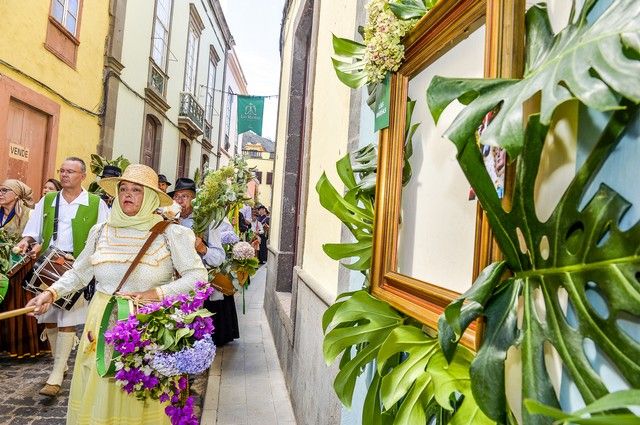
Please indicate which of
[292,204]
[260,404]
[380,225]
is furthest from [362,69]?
[292,204]

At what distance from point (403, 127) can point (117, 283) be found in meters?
2.02

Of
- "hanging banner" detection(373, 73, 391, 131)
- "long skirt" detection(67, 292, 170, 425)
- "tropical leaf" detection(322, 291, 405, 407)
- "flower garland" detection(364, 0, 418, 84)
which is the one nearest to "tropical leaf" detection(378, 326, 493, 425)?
"tropical leaf" detection(322, 291, 405, 407)

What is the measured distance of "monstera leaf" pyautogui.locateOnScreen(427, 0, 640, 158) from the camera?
55 cm

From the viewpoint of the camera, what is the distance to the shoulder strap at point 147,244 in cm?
264

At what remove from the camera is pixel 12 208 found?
4.73 metres

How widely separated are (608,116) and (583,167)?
0.08 meters

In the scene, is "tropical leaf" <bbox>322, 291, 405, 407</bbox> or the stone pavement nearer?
"tropical leaf" <bbox>322, 291, 405, 407</bbox>

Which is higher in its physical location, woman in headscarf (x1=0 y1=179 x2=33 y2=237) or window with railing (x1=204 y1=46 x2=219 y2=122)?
window with railing (x1=204 y1=46 x2=219 y2=122)

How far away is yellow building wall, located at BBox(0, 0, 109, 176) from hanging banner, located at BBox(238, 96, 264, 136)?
5.71 m

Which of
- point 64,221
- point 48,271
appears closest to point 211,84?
point 64,221

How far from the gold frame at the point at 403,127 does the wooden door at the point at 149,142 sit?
11764 mm

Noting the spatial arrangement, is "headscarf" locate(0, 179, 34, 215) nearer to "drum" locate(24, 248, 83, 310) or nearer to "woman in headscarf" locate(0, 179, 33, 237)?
"woman in headscarf" locate(0, 179, 33, 237)

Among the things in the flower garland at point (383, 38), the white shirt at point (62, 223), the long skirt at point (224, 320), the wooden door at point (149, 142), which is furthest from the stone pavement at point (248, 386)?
the wooden door at point (149, 142)

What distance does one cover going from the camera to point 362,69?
1.56m
